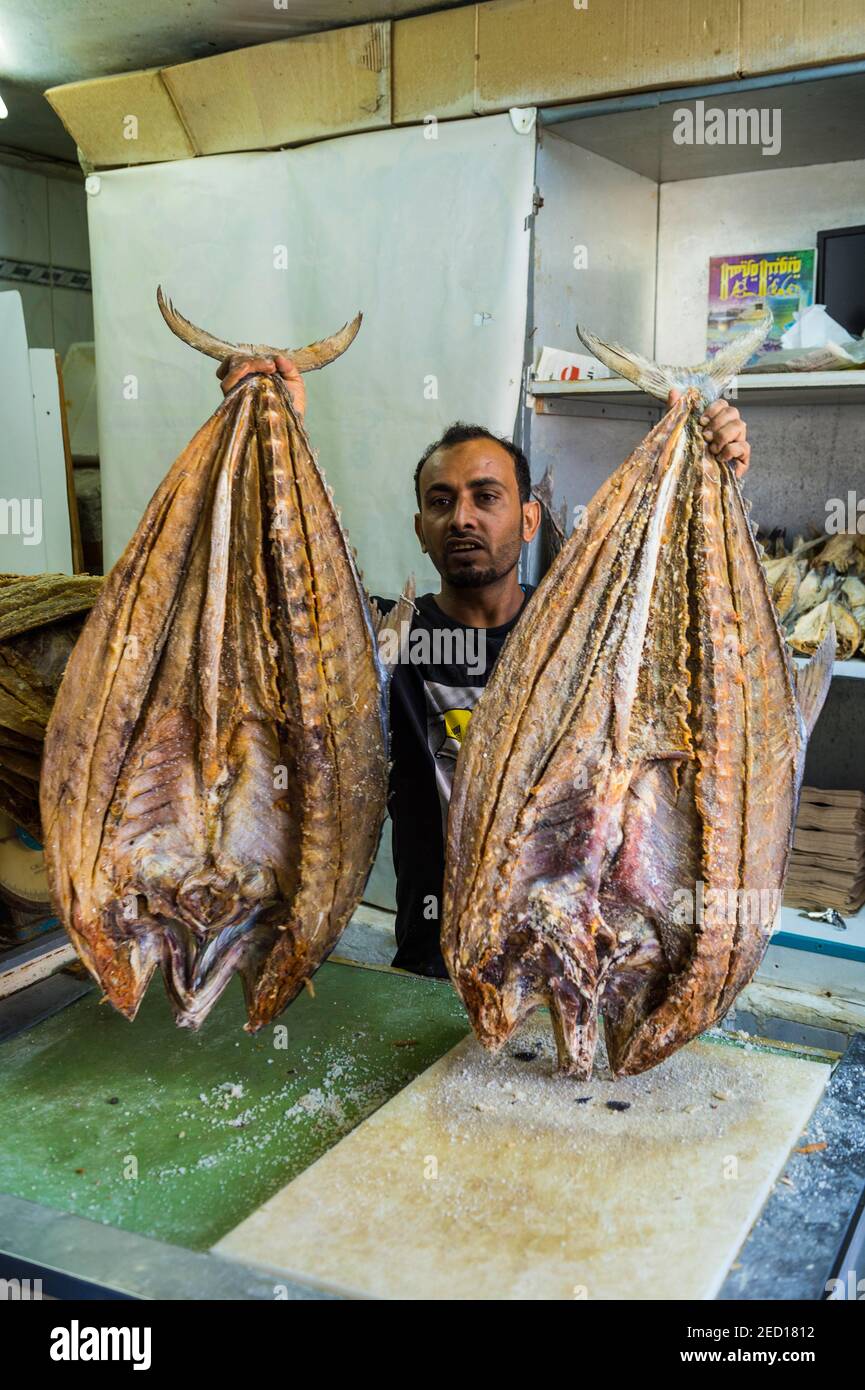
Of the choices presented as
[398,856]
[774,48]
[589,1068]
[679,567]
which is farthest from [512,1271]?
[774,48]

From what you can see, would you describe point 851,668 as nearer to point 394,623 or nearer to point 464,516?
point 464,516

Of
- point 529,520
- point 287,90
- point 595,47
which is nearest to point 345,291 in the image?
point 287,90

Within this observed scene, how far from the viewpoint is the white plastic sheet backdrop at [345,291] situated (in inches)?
173

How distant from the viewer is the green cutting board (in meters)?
1.88

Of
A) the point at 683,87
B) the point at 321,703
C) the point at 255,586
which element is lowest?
the point at 321,703

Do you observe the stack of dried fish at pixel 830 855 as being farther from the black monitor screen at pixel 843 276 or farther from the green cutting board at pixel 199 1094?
the green cutting board at pixel 199 1094

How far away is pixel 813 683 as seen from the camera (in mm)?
2156

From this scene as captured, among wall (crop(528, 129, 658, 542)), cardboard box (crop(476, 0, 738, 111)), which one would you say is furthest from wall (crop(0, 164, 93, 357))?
wall (crop(528, 129, 658, 542))

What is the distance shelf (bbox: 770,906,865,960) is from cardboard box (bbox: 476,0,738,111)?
273 centimetres

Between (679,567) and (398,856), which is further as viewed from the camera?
(398,856)

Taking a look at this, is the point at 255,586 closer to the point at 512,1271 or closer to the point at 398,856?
the point at 512,1271

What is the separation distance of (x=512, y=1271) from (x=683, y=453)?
4.21 ft

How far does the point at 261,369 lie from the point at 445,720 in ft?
4.41

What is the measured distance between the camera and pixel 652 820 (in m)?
2.04
